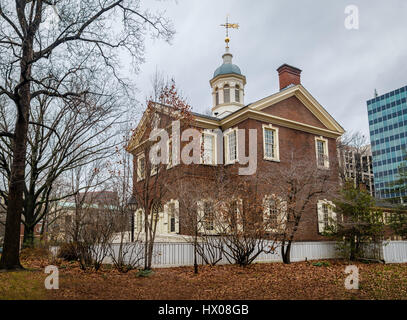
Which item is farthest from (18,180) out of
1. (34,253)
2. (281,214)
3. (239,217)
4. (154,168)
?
(281,214)

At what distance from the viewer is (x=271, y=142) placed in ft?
66.2

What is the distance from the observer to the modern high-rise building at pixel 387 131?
90.1 meters

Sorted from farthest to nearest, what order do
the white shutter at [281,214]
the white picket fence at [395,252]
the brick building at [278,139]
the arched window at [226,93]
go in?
the arched window at [226,93]
the brick building at [278,139]
the white picket fence at [395,252]
the white shutter at [281,214]

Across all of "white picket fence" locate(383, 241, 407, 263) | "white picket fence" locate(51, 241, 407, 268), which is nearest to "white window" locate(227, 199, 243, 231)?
"white picket fence" locate(51, 241, 407, 268)

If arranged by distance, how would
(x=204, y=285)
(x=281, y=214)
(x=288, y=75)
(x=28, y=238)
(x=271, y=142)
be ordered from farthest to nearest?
(x=288, y=75) < (x=271, y=142) < (x=28, y=238) < (x=281, y=214) < (x=204, y=285)

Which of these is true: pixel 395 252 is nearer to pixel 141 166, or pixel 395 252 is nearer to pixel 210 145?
pixel 210 145

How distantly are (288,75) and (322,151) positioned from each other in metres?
5.74

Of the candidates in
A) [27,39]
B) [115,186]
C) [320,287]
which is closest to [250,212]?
[320,287]

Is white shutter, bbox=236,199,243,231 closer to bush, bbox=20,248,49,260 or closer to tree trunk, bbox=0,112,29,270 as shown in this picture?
tree trunk, bbox=0,112,29,270

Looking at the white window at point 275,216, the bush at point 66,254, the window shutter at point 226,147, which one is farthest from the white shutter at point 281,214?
the bush at point 66,254

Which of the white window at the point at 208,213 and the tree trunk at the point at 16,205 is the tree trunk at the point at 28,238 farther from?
the white window at the point at 208,213

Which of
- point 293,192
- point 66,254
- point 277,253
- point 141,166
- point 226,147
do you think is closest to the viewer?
point 141,166

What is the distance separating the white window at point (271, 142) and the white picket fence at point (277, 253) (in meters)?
5.26
